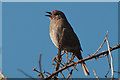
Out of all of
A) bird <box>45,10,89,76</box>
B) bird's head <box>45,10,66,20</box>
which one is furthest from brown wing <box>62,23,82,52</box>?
bird's head <box>45,10,66,20</box>

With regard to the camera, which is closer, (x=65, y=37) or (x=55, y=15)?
(x=65, y=37)

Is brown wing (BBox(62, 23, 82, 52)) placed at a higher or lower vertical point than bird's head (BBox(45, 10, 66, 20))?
lower

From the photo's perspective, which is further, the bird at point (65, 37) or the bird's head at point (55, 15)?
the bird's head at point (55, 15)

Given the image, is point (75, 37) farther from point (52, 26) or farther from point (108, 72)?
point (108, 72)

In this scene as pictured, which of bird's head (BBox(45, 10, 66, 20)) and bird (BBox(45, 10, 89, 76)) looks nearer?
bird (BBox(45, 10, 89, 76))

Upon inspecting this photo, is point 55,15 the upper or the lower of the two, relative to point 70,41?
upper

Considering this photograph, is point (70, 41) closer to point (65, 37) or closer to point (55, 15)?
point (65, 37)

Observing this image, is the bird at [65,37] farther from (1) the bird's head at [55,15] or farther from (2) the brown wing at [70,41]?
(1) the bird's head at [55,15]

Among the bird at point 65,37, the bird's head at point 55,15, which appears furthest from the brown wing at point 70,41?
the bird's head at point 55,15

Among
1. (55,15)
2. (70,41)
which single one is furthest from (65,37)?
(55,15)

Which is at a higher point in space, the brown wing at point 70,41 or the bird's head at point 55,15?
the bird's head at point 55,15

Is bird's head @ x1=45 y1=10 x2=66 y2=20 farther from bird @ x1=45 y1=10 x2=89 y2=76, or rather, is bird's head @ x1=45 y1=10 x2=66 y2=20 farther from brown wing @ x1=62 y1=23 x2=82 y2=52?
brown wing @ x1=62 y1=23 x2=82 y2=52

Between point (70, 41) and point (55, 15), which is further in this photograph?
point (55, 15)

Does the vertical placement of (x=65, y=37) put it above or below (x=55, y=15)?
below
